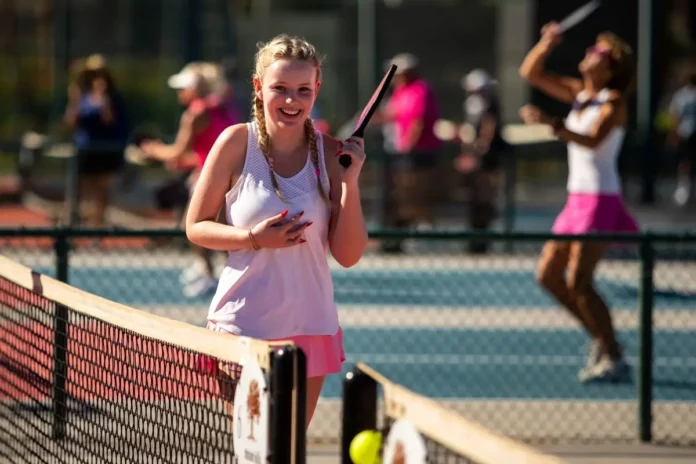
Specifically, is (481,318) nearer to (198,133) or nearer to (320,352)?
(198,133)

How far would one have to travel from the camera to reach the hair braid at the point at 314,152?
464cm

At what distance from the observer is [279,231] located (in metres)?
4.35

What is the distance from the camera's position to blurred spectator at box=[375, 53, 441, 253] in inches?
618

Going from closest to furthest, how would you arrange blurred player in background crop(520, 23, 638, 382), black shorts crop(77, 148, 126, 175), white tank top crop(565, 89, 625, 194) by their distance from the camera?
1. blurred player in background crop(520, 23, 638, 382)
2. white tank top crop(565, 89, 625, 194)
3. black shorts crop(77, 148, 126, 175)

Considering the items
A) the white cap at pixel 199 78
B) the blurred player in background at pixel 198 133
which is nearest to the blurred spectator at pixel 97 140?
the white cap at pixel 199 78

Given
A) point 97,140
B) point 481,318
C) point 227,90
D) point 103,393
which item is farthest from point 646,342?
point 97,140

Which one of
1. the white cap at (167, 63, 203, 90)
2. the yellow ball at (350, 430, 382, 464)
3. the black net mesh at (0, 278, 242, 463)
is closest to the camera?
the yellow ball at (350, 430, 382, 464)

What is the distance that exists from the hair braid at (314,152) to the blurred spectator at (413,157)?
1092 centimetres

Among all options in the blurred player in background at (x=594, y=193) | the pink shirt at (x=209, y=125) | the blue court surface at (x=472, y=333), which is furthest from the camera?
the pink shirt at (x=209, y=125)

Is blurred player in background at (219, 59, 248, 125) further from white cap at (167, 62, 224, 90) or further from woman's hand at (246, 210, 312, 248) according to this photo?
woman's hand at (246, 210, 312, 248)

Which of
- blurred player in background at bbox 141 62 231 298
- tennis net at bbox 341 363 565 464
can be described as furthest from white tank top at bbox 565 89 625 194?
tennis net at bbox 341 363 565 464

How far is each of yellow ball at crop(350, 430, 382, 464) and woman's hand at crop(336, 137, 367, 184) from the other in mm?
1808

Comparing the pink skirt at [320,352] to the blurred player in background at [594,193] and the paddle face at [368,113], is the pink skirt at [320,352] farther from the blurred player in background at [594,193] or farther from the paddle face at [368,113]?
the blurred player in background at [594,193]

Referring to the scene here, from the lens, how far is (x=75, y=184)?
16016 millimetres
